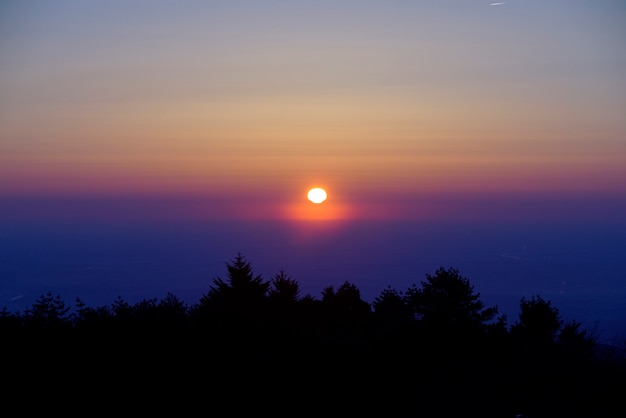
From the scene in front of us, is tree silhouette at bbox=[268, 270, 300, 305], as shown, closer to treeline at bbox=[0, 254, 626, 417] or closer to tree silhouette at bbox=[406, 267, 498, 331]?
tree silhouette at bbox=[406, 267, 498, 331]

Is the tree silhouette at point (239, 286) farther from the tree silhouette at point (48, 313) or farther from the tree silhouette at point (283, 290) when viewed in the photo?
the tree silhouette at point (48, 313)

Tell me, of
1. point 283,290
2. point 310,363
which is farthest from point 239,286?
point 310,363

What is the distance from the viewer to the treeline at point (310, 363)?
34.4 ft

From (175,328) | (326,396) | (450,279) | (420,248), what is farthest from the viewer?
(420,248)

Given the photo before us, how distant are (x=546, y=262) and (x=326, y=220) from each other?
55.4 meters

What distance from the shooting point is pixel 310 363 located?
12.0m

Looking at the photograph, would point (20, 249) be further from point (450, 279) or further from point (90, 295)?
point (450, 279)

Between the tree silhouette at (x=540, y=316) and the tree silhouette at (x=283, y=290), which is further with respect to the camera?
the tree silhouette at (x=540, y=316)

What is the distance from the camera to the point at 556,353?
44.2 ft

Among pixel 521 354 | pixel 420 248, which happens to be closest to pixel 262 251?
pixel 420 248

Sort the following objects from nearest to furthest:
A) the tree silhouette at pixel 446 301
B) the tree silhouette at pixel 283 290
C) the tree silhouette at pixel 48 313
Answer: the tree silhouette at pixel 48 313, the tree silhouette at pixel 446 301, the tree silhouette at pixel 283 290

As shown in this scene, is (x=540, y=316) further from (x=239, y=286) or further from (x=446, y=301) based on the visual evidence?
(x=239, y=286)

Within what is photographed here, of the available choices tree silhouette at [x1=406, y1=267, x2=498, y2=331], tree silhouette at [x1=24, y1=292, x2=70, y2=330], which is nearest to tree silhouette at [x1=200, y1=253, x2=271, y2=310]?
tree silhouette at [x1=406, y1=267, x2=498, y2=331]

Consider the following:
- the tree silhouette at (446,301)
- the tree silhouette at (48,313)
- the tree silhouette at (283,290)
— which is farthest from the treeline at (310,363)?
the tree silhouette at (283,290)
